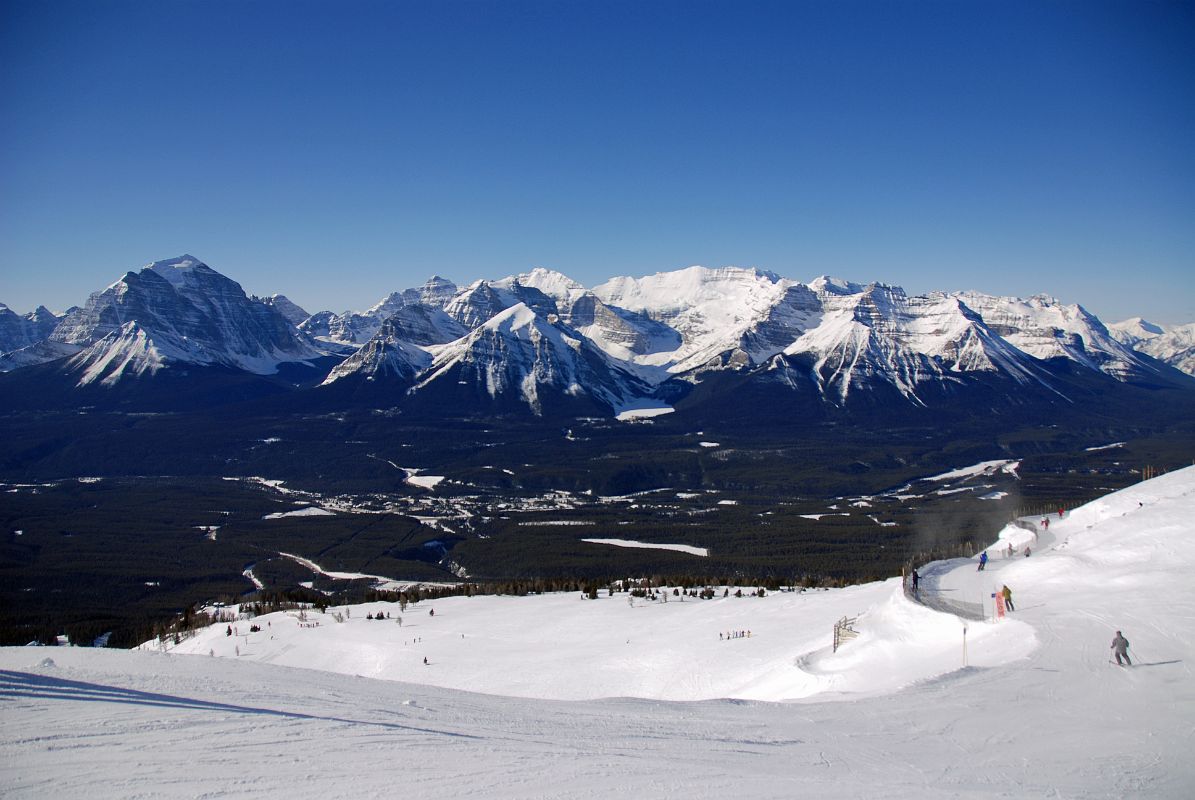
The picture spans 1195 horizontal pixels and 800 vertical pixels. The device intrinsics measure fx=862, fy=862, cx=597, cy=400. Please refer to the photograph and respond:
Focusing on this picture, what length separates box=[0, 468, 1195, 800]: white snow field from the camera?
12.5 meters

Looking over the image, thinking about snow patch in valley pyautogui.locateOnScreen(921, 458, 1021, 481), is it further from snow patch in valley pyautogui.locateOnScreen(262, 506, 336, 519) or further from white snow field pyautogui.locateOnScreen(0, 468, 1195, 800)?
white snow field pyautogui.locateOnScreen(0, 468, 1195, 800)

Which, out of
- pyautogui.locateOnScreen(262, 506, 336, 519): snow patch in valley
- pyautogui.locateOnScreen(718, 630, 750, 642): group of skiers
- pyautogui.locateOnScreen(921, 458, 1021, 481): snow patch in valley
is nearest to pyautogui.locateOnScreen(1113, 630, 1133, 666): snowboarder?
pyautogui.locateOnScreen(718, 630, 750, 642): group of skiers

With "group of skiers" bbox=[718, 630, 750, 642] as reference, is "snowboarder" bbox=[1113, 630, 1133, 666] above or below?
above

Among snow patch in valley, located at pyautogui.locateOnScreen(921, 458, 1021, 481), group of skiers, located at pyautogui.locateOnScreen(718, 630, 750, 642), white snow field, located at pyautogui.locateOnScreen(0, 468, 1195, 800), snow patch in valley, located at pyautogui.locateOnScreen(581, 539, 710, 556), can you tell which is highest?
snow patch in valley, located at pyautogui.locateOnScreen(921, 458, 1021, 481)

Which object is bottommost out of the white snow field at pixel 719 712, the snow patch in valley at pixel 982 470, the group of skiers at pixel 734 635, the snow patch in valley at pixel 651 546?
the snow patch in valley at pixel 651 546

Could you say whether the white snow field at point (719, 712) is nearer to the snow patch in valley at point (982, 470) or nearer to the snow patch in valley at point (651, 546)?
Result: the snow patch in valley at point (651, 546)

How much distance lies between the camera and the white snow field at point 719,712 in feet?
41.0

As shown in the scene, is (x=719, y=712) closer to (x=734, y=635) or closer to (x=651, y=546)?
(x=734, y=635)

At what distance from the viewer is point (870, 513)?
121625mm

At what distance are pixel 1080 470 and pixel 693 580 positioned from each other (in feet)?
407

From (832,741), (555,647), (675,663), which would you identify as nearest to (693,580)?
(555,647)

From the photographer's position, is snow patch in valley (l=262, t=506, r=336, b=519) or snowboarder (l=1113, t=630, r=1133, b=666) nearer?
snowboarder (l=1113, t=630, r=1133, b=666)

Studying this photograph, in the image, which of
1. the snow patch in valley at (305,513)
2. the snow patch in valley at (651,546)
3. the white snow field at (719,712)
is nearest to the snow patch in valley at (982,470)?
the snow patch in valley at (651,546)

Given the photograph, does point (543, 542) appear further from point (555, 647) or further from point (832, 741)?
point (832, 741)
